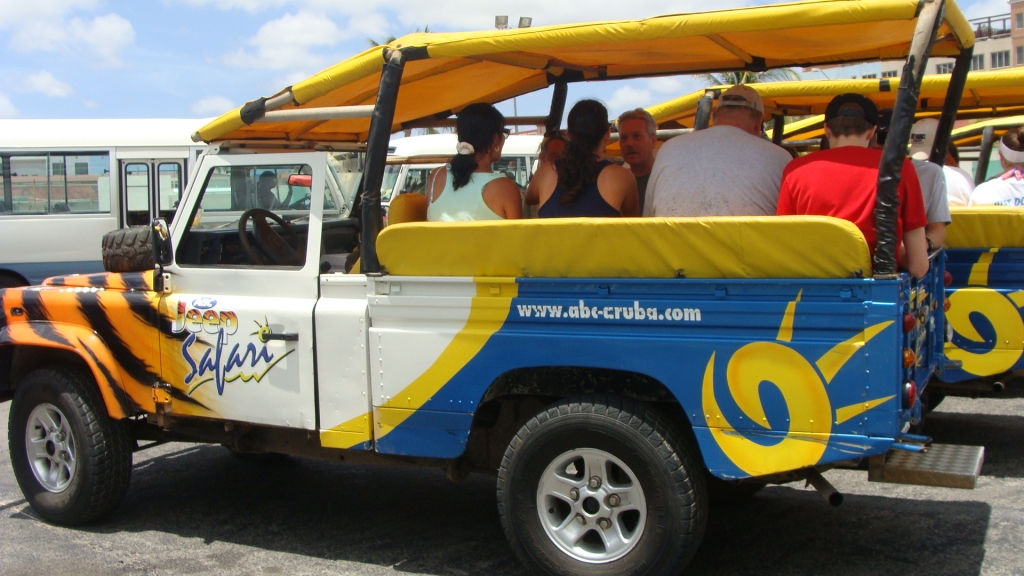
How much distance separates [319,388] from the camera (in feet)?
14.1

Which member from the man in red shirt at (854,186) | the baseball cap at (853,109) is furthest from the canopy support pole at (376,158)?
the baseball cap at (853,109)

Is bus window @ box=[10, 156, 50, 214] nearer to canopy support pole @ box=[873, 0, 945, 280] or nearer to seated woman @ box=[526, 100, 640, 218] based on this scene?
seated woman @ box=[526, 100, 640, 218]

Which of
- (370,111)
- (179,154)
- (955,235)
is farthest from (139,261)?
(179,154)

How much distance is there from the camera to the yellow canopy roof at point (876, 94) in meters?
6.87

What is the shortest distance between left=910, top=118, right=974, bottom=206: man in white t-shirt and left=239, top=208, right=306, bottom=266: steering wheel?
4.07 metres

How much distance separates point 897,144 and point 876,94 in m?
4.35

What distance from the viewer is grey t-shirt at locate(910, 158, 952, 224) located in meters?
4.19

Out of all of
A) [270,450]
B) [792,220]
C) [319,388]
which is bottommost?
[270,450]

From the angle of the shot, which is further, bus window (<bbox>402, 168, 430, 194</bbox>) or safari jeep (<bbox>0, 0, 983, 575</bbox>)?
bus window (<bbox>402, 168, 430, 194</bbox>)

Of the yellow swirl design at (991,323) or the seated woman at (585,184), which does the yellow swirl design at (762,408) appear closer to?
the seated woman at (585,184)

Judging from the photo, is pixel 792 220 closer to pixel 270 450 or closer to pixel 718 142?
pixel 718 142

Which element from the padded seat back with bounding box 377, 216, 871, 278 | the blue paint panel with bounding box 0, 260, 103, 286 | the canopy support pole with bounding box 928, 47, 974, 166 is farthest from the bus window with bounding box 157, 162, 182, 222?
the canopy support pole with bounding box 928, 47, 974, 166

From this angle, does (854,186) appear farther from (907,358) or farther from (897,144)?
(907,358)

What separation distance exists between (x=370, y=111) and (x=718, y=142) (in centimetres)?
155
